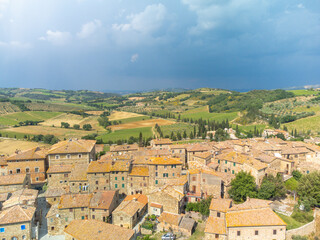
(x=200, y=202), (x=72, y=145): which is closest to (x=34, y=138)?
(x=72, y=145)

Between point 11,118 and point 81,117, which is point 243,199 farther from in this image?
point 11,118

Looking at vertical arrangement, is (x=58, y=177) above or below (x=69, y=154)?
below

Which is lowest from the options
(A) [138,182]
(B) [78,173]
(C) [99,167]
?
(A) [138,182]

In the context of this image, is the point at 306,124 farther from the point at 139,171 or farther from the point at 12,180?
the point at 12,180

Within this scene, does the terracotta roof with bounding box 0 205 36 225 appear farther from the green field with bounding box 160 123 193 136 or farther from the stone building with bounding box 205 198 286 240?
the green field with bounding box 160 123 193 136

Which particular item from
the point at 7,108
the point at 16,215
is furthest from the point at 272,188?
the point at 7,108

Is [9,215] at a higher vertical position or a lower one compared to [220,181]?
lower

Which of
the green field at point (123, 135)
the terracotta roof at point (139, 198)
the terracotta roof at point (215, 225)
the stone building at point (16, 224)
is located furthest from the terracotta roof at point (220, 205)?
the green field at point (123, 135)
